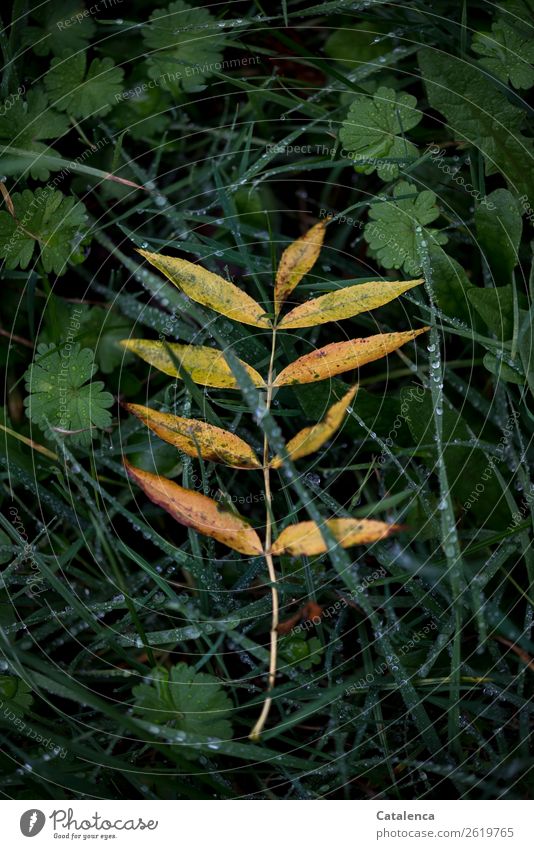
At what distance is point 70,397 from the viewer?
1.00 meters

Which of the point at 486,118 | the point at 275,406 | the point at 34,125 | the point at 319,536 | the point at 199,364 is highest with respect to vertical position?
the point at 34,125

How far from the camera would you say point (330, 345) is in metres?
0.96

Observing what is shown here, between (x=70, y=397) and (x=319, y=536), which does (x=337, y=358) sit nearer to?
(x=319, y=536)

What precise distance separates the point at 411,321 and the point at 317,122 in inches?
13.9

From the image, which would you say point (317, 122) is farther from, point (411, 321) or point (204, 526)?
point (204, 526)

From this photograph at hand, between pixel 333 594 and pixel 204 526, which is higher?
pixel 204 526

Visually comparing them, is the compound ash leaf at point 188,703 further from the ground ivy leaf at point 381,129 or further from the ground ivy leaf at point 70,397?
the ground ivy leaf at point 381,129

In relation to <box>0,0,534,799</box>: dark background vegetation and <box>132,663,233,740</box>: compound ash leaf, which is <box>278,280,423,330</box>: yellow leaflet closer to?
<box>0,0,534,799</box>: dark background vegetation

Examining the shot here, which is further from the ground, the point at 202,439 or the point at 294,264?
the point at 294,264

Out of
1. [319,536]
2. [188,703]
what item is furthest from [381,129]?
[188,703]

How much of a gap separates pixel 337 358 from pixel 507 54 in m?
0.53

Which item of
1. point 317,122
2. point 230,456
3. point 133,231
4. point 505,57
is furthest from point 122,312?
point 505,57

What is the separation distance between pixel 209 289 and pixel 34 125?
408 millimetres

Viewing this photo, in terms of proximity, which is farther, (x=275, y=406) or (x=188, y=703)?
(x=275, y=406)
